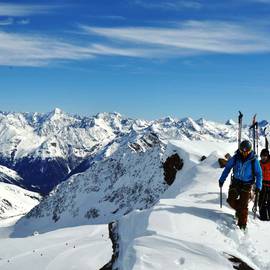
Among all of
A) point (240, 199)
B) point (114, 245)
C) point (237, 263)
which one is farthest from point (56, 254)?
point (237, 263)

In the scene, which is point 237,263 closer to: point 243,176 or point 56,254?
point 243,176

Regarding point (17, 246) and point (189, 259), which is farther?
point (17, 246)

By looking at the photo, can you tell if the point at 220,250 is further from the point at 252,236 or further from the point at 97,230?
the point at 97,230

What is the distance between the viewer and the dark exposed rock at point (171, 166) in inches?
1770

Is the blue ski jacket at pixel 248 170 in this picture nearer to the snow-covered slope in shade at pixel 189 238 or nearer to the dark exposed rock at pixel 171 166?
the snow-covered slope in shade at pixel 189 238

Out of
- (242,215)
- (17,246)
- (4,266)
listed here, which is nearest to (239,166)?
(242,215)

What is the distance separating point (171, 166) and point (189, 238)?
31885mm

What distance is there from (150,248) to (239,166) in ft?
19.5

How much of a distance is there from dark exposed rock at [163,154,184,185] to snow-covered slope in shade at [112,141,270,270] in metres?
23.1

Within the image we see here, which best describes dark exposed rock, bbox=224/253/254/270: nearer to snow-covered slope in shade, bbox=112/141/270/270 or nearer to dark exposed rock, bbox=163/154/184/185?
snow-covered slope in shade, bbox=112/141/270/270

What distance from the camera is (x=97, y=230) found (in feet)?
133

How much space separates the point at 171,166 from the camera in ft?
151

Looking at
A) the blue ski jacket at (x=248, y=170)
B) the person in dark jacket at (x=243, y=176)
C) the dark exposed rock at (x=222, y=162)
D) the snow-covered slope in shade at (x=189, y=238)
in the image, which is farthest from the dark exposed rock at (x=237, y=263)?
the dark exposed rock at (x=222, y=162)

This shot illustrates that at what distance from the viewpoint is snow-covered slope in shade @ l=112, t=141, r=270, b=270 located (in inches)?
493
